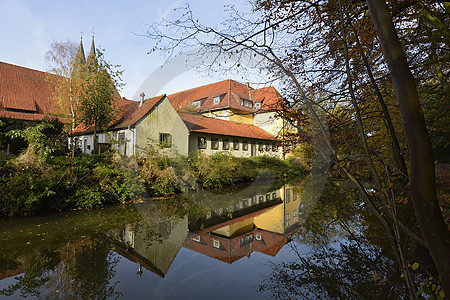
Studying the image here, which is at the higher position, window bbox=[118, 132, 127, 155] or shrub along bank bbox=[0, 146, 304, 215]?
window bbox=[118, 132, 127, 155]

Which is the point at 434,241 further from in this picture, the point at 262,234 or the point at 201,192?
the point at 201,192

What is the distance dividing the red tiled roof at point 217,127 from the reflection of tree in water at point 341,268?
48.7 feet

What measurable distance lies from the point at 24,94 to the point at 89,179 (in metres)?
21.3

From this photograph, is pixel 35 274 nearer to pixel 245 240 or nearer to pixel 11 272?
pixel 11 272

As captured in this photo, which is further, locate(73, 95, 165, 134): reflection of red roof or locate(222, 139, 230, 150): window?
locate(222, 139, 230, 150): window

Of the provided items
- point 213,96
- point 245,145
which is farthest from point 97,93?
point 213,96

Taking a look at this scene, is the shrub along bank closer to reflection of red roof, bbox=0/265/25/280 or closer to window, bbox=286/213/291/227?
reflection of red roof, bbox=0/265/25/280

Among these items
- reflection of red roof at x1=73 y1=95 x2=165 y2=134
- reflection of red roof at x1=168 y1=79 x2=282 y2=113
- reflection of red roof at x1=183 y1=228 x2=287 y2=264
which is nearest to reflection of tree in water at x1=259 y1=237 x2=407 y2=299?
reflection of red roof at x1=183 y1=228 x2=287 y2=264

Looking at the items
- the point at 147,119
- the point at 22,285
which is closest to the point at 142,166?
the point at 147,119

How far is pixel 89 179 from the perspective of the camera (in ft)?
33.3

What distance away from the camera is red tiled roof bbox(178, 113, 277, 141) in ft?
69.3

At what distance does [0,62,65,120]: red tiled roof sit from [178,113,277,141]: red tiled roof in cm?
1120

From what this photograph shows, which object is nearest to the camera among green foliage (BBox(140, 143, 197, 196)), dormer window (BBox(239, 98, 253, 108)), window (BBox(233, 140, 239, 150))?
green foliage (BBox(140, 143, 197, 196))

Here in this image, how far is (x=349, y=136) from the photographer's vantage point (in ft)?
15.0
